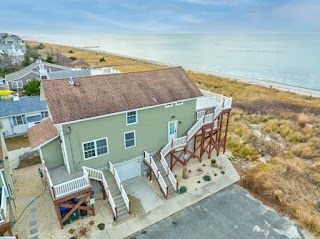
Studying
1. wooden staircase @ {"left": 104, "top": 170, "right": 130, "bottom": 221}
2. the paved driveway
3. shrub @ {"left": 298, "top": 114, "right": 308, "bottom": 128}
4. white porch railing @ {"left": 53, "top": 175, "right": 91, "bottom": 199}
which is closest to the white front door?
the paved driveway

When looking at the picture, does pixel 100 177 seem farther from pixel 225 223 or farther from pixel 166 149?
pixel 225 223

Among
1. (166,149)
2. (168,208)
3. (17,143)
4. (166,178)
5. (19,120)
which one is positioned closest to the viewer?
(168,208)

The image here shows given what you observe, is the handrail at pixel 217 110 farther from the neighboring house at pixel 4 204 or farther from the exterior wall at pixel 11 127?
the exterior wall at pixel 11 127

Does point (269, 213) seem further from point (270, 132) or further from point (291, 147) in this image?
point (270, 132)

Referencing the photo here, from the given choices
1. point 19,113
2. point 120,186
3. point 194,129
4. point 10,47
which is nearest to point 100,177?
point 120,186

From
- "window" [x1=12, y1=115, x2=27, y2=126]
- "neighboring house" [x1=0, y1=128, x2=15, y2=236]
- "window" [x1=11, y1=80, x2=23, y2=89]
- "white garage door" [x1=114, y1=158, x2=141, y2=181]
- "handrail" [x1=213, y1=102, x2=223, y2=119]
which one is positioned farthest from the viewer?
"window" [x1=11, y1=80, x2=23, y2=89]

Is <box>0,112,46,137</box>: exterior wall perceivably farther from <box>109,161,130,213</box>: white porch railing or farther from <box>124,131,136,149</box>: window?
<box>124,131,136,149</box>: window
